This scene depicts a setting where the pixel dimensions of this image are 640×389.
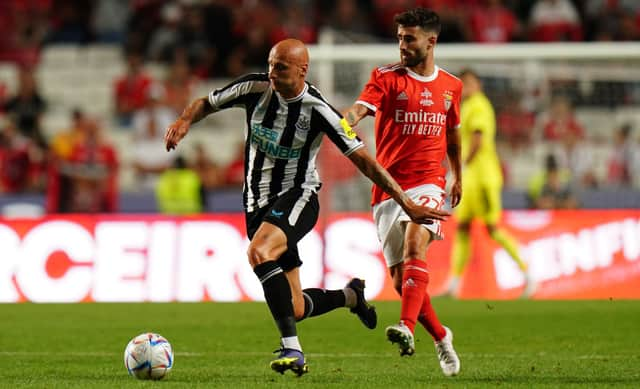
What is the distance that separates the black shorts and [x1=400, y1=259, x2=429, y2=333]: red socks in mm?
626

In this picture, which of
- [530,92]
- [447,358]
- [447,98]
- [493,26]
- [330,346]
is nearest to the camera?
[447,358]

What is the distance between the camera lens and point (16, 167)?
17.7 metres

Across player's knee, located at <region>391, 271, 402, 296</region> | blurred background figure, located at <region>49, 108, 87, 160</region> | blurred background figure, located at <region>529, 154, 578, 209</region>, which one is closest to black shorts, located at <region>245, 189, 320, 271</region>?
player's knee, located at <region>391, 271, 402, 296</region>

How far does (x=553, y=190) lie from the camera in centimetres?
1554

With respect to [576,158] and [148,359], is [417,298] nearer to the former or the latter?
[148,359]

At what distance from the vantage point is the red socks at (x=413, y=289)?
696 centimetres

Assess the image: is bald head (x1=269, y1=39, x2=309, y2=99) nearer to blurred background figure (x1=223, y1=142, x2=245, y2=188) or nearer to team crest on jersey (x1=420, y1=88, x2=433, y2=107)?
team crest on jersey (x1=420, y1=88, x2=433, y2=107)

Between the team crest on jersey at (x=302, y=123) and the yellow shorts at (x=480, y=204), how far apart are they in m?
6.42

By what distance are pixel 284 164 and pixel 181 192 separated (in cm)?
939

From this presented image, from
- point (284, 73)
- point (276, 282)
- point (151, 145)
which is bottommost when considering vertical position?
point (151, 145)

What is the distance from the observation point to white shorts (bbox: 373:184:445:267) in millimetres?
7535

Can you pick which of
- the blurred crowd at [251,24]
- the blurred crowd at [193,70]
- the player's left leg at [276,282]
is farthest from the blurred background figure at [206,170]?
the player's left leg at [276,282]

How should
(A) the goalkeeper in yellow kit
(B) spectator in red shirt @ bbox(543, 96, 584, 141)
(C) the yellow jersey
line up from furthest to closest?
(B) spectator in red shirt @ bbox(543, 96, 584, 141) → (A) the goalkeeper in yellow kit → (C) the yellow jersey

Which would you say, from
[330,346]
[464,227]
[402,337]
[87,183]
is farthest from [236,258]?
[402,337]
